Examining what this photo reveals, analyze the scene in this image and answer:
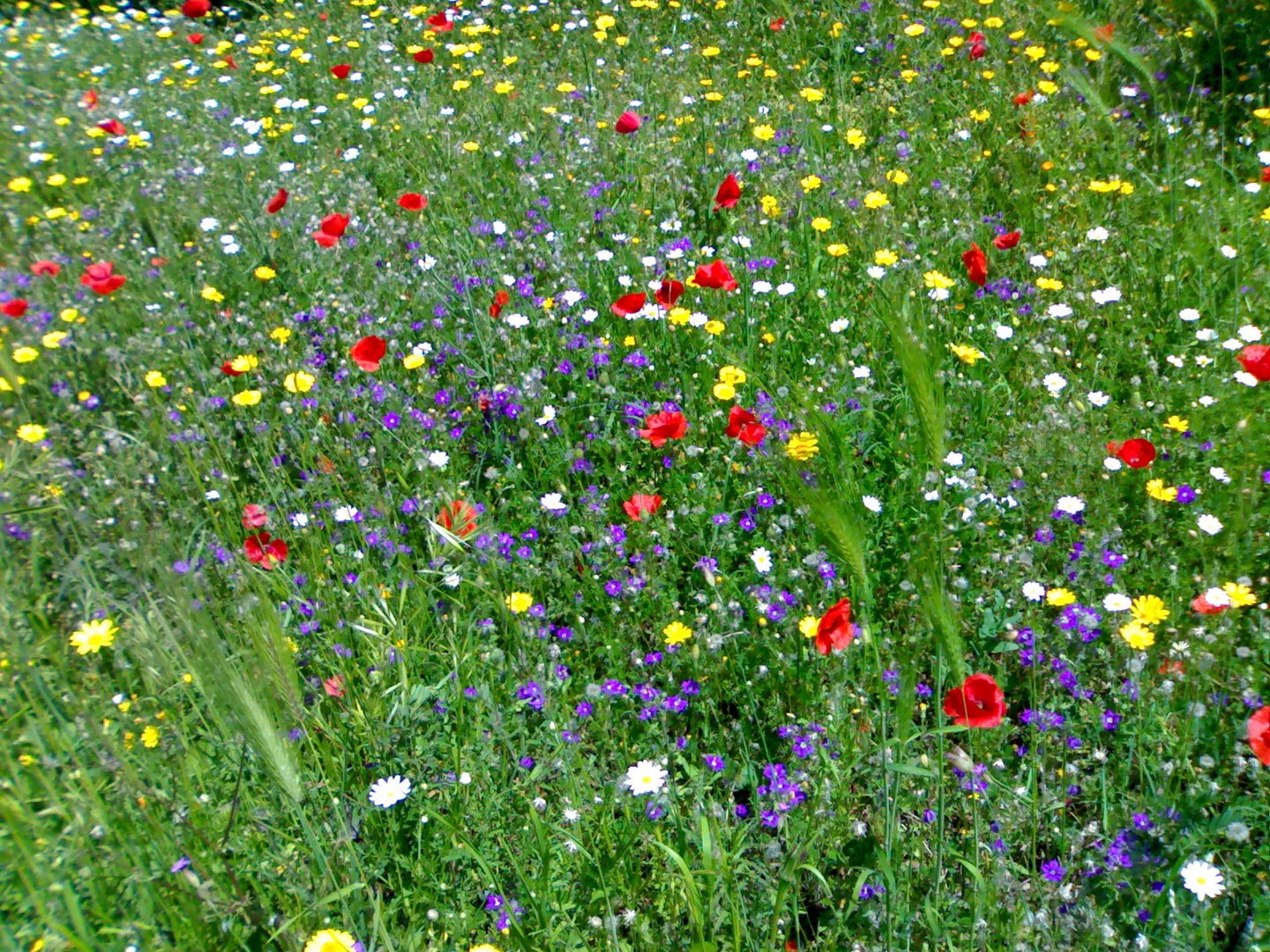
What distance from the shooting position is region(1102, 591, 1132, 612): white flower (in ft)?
7.34

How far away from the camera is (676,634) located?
2340mm

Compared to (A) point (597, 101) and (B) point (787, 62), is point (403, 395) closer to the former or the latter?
(A) point (597, 101)

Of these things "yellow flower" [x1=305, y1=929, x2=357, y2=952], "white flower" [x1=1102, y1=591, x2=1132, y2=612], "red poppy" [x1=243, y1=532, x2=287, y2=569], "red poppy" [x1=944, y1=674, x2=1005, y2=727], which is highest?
"red poppy" [x1=944, y1=674, x2=1005, y2=727]

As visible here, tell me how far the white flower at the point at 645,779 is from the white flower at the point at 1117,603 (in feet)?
3.56

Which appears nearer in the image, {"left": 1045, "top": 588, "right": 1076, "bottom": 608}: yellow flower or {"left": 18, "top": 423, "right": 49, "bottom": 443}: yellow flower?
{"left": 1045, "top": 588, "right": 1076, "bottom": 608}: yellow flower

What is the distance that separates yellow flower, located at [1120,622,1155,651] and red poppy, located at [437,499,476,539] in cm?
148

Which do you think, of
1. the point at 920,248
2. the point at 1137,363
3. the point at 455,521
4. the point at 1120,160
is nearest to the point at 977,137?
the point at 1120,160

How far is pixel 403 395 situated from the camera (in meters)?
3.17

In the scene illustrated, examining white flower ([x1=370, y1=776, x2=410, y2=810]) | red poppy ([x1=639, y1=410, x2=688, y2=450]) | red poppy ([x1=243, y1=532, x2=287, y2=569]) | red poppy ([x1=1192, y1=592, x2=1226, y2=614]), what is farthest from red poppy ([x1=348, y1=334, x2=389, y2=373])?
red poppy ([x1=1192, y1=592, x2=1226, y2=614])

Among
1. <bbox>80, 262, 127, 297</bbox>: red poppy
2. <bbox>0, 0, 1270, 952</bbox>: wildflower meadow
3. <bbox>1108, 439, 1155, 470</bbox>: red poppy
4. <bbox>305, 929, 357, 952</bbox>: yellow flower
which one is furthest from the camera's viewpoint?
<bbox>80, 262, 127, 297</bbox>: red poppy

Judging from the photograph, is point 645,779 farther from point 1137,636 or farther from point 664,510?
point 1137,636

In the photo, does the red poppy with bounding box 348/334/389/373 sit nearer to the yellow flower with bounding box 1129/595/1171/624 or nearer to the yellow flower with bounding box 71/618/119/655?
the yellow flower with bounding box 71/618/119/655

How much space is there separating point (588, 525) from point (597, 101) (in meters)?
2.92

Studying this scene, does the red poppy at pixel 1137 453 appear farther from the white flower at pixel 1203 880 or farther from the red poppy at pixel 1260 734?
the white flower at pixel 1203 880
